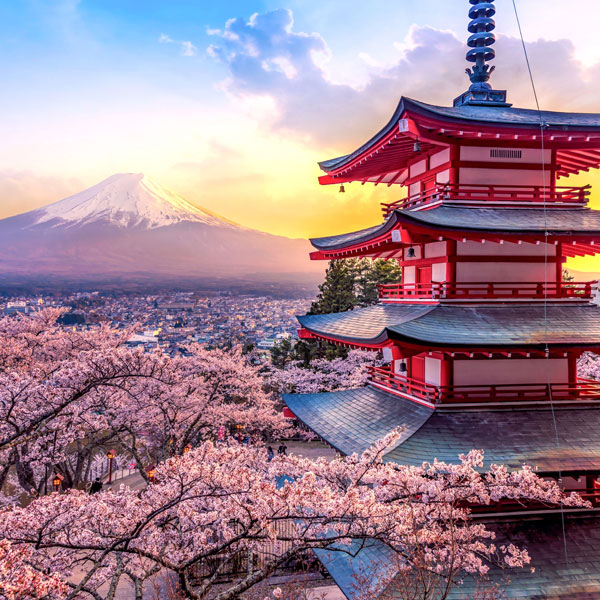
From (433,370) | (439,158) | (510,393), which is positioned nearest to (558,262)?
(510,393)

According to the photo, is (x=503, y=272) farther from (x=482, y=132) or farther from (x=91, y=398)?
(x=91, y=398)

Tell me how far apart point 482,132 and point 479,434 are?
617cm

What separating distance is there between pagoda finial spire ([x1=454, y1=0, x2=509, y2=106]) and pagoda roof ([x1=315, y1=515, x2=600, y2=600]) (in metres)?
10.1

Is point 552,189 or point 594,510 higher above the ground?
point 552,189

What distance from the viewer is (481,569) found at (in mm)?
6910

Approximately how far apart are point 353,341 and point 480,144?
17.3 feet

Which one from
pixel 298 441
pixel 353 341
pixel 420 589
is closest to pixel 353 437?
pixel 353 341

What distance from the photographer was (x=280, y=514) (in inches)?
247

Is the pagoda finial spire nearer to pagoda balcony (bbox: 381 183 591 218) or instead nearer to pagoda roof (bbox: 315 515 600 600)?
pagoda balcony (bbox: 381 183 591 218)

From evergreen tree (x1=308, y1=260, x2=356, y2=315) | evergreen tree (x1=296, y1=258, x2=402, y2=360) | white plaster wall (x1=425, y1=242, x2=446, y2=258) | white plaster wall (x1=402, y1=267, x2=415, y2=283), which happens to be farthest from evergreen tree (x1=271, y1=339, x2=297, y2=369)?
white plaster wall (x1=425, y1=242, x2=446, y2=258)

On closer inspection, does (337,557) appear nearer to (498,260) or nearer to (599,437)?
(599,437)

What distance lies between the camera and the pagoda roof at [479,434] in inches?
318

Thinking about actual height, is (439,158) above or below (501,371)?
above

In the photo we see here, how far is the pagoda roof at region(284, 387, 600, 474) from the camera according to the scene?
318 inches
